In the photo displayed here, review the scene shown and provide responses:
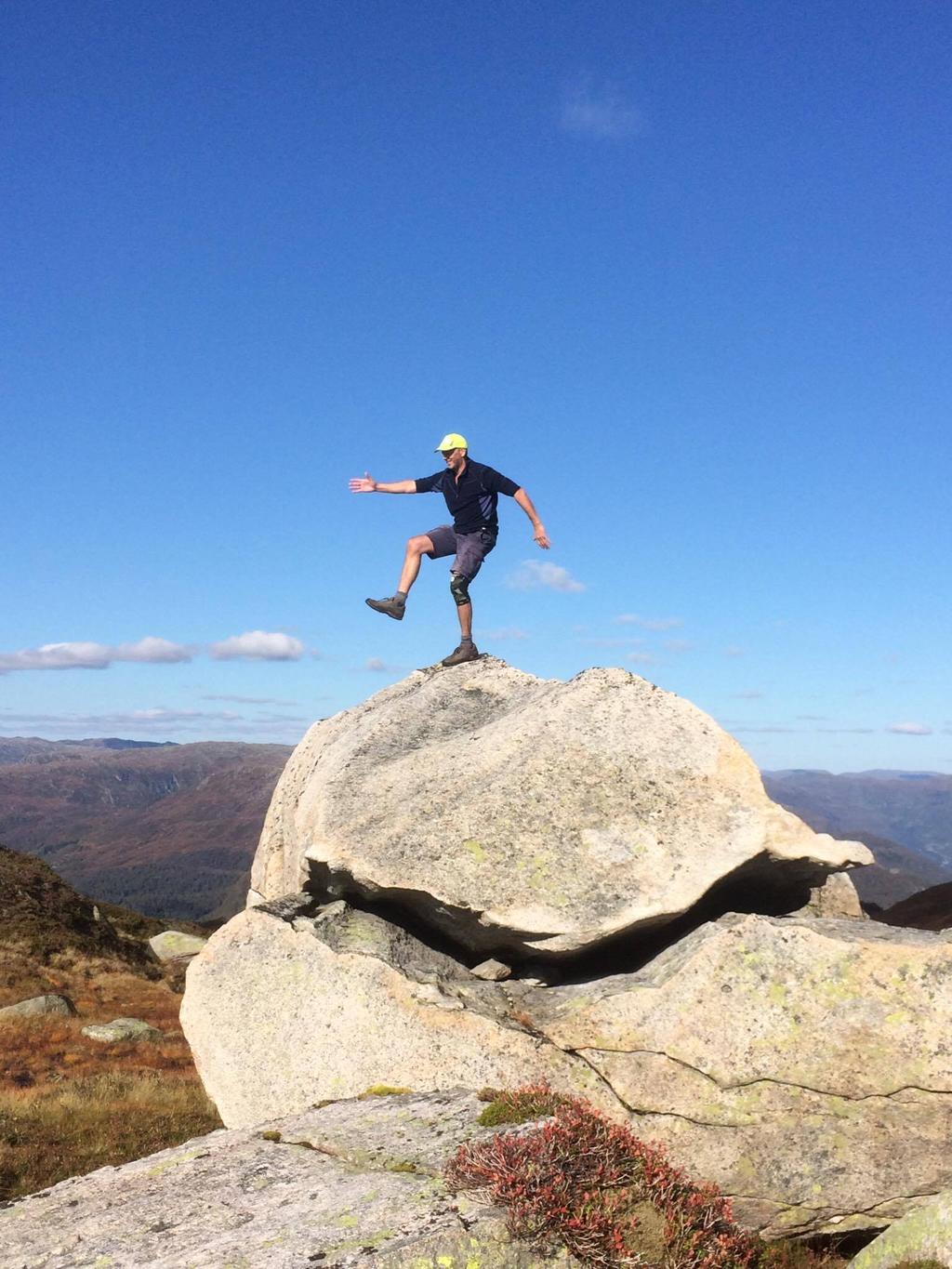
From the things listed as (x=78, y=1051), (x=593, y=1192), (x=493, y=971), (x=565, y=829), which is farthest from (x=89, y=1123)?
(x=593, y=1192)

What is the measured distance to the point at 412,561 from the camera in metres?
21.2

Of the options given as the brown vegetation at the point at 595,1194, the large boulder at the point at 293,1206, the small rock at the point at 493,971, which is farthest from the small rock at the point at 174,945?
the brown vegetation at the point at 595,1194

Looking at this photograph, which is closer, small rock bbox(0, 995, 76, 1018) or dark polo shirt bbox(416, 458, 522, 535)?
dark polo shirt bbox(416, 458, 522, 535)

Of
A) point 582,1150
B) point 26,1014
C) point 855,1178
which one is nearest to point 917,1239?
point 855,1178

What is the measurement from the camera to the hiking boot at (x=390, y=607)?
2077 cm

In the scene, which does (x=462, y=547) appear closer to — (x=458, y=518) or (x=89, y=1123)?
(x=458, y=518)

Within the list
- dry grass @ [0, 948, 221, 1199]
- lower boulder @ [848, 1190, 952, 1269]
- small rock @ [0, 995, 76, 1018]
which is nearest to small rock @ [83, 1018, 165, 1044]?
dry grass @ [0, 948, 221, 1199]

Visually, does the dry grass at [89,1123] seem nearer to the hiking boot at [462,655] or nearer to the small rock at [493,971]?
the small rock at [493,971]

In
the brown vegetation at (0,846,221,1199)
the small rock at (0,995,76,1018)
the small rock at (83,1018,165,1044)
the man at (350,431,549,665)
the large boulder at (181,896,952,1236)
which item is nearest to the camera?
the large boulder at (181,896,952,1236)

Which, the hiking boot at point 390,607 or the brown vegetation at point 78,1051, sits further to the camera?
the brown vegetation at point 78,1051

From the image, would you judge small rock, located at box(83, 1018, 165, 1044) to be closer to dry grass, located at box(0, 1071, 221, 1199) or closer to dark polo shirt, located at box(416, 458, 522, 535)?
dry grass, located at box(0, 1071, 221, 1199)

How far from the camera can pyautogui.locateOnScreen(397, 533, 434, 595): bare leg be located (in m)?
21.1

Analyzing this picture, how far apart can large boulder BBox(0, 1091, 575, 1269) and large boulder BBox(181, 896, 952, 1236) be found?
47.3 inches

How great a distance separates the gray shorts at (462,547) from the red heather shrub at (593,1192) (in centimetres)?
1192
